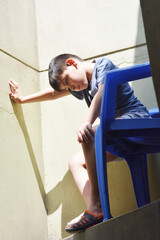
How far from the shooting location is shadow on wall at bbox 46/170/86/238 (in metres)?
2.20

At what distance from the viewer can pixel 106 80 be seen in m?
1.53

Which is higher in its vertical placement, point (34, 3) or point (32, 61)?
Answer: point (34, 3)

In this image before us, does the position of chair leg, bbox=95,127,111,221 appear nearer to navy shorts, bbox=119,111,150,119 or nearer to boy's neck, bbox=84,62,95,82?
navy shorts, bbox=119,111,150,119

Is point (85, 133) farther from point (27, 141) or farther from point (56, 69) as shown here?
point (27, 141)

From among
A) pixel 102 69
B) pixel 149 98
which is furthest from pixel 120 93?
pixel 149 98

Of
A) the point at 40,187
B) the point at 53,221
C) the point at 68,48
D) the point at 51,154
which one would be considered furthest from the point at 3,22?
the point at 53,221

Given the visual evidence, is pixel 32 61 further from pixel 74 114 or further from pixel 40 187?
pixel 40 187

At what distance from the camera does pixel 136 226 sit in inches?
41.9

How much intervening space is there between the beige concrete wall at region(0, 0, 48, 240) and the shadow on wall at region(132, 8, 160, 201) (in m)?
0.75

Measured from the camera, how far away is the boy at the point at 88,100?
161cm

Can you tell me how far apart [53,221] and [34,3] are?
1.71 meters

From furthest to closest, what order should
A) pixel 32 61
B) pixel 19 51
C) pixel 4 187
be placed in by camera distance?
pixel 32 61 < pixel 19 51 < pixel 4 187

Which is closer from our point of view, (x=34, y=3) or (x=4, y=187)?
(x=4, y=187)

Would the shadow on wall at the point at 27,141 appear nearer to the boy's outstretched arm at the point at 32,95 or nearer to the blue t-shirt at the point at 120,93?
the boy's outstretched arm at the point at 32,95
